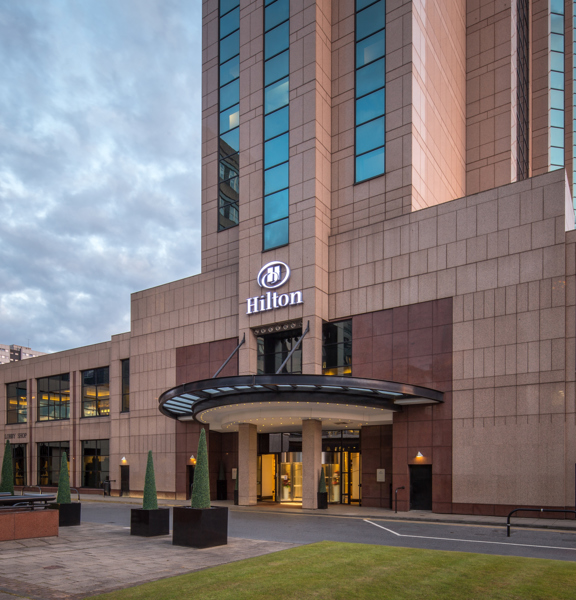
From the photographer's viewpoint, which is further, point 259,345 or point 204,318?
point 204,318

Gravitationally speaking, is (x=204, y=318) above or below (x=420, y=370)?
above

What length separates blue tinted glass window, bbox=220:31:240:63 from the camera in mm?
41378

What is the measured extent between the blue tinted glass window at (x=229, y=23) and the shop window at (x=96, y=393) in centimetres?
2641

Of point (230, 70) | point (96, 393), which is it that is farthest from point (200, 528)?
point (96, 393)

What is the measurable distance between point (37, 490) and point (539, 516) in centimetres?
4007

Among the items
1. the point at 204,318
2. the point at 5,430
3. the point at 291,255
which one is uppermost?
the point at 291,255

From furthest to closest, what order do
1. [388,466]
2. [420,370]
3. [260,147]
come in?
[260,147] < [388,466] < [420,370]

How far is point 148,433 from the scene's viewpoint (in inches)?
1628

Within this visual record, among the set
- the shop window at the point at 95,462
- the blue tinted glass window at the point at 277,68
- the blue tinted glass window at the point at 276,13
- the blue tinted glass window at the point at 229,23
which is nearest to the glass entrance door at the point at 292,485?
the shop window at the point at 95,462

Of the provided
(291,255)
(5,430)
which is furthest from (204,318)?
(5,430)

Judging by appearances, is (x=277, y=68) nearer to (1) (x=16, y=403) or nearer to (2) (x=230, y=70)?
(2) (x=230, y=70)

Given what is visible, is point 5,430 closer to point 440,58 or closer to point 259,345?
point 259,345

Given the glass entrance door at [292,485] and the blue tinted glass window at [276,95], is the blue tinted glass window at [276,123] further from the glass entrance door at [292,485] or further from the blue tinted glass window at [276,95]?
the glass entrance door at [292,485]

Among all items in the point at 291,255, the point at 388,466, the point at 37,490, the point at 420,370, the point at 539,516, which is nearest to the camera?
the point at 539,516
